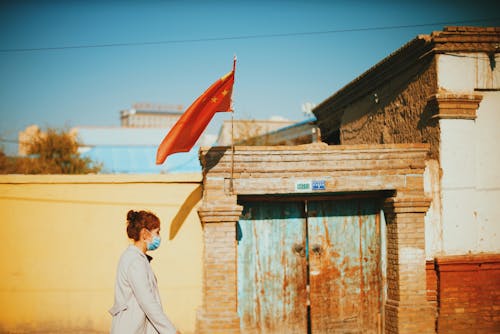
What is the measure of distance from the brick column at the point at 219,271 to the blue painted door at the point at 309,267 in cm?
37

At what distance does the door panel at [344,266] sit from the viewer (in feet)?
22.4

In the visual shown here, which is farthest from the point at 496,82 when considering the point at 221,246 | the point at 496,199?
the point at 221,246

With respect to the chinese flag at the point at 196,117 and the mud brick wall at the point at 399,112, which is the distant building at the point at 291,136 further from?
the chinese flag at the point at 196,117

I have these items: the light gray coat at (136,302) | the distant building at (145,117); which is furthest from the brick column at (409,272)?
the distant building at (145,117)

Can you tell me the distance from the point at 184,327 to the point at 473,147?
4.83 meters

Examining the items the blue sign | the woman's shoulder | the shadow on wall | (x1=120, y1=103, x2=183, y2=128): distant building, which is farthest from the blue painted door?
(x1=120, y1=103, x2=183, y2=128): distant building

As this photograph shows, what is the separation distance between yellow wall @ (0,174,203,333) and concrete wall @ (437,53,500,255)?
3.59m

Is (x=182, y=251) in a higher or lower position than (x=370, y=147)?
lower

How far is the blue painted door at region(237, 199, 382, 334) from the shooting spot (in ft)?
22.0

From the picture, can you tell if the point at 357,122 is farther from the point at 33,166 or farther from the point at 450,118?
the point at 33,166

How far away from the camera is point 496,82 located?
22.0 feet

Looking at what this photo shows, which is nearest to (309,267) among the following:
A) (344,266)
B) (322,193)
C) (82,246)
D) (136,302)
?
(344,266)

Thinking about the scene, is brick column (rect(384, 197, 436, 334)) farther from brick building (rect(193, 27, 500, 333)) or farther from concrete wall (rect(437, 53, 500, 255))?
concrete wall (rect(437, 53, 500, 255))

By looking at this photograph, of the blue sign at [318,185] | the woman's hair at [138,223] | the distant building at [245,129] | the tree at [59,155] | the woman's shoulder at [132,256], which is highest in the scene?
the distant building at [245,129]
